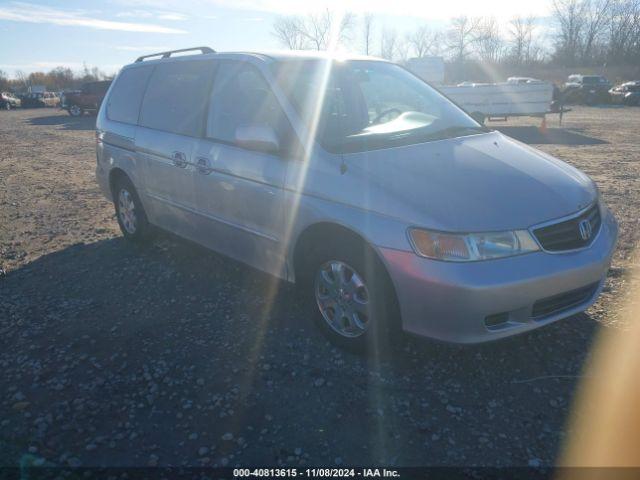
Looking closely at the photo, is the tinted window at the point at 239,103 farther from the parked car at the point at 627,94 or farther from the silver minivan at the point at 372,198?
the parked car at the point at 627,94

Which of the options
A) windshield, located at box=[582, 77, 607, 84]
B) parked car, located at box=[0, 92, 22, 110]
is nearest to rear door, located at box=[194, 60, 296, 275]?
windshield, located at box=[582, 77, 607, 84]

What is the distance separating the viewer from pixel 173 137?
14.3ft

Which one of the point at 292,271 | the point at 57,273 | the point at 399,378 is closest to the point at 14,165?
the point at 57,273

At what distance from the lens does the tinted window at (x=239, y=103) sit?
3.54 metres

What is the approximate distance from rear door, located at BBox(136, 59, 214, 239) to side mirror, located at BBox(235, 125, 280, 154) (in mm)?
901

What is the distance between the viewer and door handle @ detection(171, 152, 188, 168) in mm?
4184

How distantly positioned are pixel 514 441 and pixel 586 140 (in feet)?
44.3

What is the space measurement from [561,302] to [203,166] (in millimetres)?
2720

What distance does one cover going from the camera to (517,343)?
325cm

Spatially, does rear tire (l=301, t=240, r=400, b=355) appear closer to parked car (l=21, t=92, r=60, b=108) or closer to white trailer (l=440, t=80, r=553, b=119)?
white trailer (l=440, t=80, r=553, b=119)

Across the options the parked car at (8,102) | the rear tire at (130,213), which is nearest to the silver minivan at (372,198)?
the rear tire at (130,213)

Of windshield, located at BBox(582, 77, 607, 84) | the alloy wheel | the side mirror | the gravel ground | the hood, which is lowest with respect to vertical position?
the gravel ground

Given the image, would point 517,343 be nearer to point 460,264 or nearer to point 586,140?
point 460,264

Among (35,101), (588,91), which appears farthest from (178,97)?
(35,101)
